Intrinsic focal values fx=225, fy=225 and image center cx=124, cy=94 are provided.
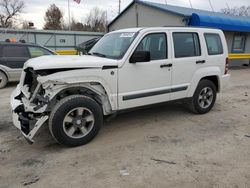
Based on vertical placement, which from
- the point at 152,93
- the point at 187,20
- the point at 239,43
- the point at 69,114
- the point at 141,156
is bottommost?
the point at 141,156

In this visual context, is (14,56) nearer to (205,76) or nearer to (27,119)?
(27,119)

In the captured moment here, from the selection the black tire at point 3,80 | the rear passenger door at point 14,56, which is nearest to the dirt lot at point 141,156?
the black tire at point 3,80

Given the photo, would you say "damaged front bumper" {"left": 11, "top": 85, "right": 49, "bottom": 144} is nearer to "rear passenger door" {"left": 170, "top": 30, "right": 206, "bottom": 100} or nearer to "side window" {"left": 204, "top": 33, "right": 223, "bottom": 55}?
"rear passenger door" {"left": 170, "top": 30, "right": 206, "bottom": 100}

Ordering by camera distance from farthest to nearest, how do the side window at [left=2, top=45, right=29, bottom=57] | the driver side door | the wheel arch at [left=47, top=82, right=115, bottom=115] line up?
the side window at [left=2, top=45, right=29, bottom=57] < the driver side door < the wheel arch at [left=47, top=82, right=115, bottom=115]

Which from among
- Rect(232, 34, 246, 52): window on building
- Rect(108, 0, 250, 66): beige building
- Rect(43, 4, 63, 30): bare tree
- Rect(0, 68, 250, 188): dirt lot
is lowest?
Rect(0, 68, 250, 188): dirt lot

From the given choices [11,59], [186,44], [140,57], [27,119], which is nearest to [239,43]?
[186,44]

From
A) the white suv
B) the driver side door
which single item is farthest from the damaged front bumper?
the driver side door

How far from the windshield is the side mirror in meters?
0.19

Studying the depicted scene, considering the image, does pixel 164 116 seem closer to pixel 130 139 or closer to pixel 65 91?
pixel 130 139

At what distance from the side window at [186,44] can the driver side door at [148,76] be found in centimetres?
28

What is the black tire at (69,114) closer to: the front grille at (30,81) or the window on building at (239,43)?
the front grille at (30,81)

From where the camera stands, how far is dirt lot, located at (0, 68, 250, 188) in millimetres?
2959

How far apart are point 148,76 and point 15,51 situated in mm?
6500

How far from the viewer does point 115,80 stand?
13.1ft
